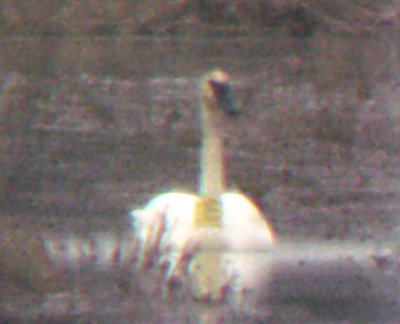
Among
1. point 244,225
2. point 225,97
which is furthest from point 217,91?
point 244,225

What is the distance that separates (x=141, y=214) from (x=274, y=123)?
0.89 ft

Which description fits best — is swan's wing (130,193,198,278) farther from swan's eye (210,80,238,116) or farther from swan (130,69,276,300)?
swan's eye (210,80,238,116)

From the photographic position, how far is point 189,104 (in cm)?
108

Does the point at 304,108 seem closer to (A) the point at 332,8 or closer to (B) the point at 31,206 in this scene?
(A) the point at 332,8

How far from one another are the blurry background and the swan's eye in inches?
0.9

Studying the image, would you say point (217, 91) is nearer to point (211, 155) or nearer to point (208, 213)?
point (211, 155)

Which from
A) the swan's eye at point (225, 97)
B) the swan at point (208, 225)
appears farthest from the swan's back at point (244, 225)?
the swan's eye at point (225, 97)

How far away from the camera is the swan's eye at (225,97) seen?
0.96 m

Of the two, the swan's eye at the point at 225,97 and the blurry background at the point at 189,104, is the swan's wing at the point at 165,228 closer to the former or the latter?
the blurry background at the point at 189,104

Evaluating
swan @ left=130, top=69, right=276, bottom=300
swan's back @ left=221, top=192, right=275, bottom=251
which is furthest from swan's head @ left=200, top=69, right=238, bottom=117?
swan's back @ left=221, top=192, right=275, bottom=251

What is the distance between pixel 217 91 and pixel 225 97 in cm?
10

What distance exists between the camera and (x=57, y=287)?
1088mm

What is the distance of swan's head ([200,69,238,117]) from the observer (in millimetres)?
967

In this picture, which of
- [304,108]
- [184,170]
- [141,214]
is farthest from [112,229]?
[304,108]
